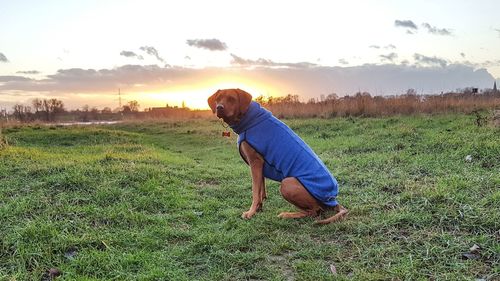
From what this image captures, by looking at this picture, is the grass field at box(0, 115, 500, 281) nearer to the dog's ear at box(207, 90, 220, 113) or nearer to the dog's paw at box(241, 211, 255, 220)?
the dog's paw at box(241, 211, 255, 220)

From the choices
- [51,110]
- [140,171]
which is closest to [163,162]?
[140,171]

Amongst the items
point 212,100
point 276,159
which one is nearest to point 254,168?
point 276,159

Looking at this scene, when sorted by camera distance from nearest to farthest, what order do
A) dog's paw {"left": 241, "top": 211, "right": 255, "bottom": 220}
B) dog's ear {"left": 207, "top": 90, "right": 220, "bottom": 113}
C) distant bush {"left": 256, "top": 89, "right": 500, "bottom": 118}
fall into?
dog's paw {"left": 241, "top": 211, "right": 255, "bottom": 220} < dog's ear {"left": 207, "top": 90, "right": 220, "bottom": 113} < distant bush {"left": 256, "top": 89, "right": 500, "bottom": 118}

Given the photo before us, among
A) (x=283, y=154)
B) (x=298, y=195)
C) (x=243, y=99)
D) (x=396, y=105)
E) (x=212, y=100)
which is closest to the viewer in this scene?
(x=298, y=195)

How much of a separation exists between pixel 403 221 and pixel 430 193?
86cm

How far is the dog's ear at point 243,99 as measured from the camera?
215 inches

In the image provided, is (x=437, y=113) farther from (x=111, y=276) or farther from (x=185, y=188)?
(x=111, y=276)

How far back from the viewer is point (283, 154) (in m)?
5.17

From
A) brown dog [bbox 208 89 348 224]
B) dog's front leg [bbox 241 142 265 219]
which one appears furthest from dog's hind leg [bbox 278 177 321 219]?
dog's front leg [bbox 241 142 265 219]

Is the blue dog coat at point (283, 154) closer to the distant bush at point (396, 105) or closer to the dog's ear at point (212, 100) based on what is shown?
the dog's ear at point (212, 100)

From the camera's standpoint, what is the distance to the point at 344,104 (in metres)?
20.4

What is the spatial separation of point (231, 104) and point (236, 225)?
1.55 metres

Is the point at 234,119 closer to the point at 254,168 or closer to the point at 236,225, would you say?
the point at 254,168

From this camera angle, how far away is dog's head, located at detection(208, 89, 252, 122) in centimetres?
538
